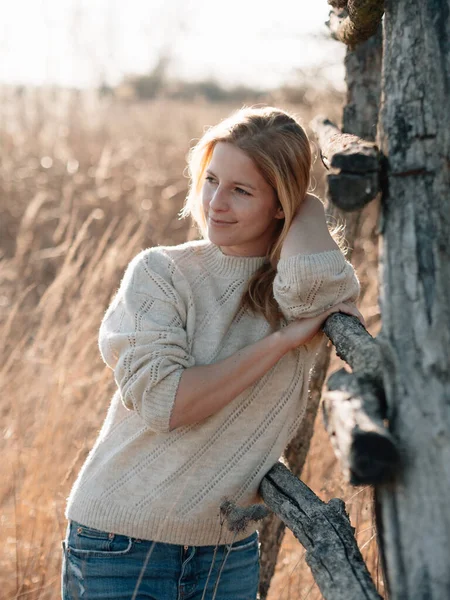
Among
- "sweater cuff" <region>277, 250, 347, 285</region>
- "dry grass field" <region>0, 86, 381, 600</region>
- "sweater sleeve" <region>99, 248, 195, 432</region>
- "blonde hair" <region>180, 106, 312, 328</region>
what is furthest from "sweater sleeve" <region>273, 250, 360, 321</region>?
"dry grass field" <region>0, 86, 381, 600</region>

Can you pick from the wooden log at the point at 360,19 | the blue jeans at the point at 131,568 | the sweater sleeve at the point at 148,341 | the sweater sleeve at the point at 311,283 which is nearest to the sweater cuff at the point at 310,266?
the sweater sleeve at the point at 311,283

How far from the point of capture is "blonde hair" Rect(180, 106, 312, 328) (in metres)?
1.97

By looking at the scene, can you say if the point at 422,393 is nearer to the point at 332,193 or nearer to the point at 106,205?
the point at 332,193

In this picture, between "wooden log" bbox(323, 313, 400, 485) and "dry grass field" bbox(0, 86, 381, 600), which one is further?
"dry grass field" bbox(0, 86, 381, 600)

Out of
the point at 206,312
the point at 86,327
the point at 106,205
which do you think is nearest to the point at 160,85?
the point at 106,205

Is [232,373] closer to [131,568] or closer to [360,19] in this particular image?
[131,568]

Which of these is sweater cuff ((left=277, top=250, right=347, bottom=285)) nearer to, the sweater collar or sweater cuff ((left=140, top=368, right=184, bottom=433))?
the sweater collar

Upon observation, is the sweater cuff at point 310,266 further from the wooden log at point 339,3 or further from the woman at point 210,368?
the wooden log at point 339,3

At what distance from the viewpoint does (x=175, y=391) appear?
183 centimetres

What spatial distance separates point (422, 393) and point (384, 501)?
0.60 feet

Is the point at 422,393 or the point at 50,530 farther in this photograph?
the point at 50,530

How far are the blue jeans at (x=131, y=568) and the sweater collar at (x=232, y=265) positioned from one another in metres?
0.69

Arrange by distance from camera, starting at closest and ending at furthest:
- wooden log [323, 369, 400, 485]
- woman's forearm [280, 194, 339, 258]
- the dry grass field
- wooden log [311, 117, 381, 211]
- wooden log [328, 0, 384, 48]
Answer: wooden log [323, 369, 400, 485] < wooden log [311, 117, 381, 211] < wooden log [328, 0, 384, 48] < woman's forearm [280, 194, 339, 258] < the dry grass field

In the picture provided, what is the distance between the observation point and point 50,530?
2900mm
